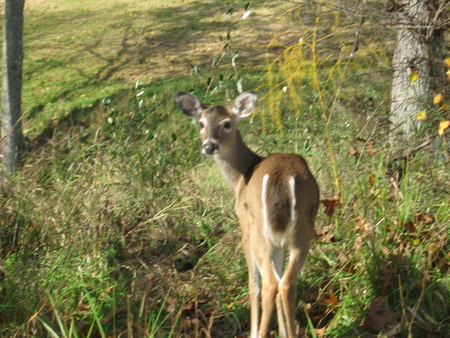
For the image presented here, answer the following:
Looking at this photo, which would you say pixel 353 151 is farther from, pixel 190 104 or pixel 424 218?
pixel 190 104

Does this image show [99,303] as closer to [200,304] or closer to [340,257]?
[200,304]

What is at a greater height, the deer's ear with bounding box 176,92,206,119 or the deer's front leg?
the deer's ear with bounding box 176,92,206,119

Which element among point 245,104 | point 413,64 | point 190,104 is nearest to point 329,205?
point 245,104

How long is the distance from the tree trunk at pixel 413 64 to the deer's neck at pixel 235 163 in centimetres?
135

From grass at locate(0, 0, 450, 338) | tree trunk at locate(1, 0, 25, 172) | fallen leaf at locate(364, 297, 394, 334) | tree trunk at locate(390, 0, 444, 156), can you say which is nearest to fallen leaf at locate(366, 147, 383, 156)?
grass at locate(0, 0, 450, 338)

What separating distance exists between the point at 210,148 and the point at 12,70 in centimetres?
591

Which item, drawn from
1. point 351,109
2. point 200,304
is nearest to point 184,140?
point 351,109

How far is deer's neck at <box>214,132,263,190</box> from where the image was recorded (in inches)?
168

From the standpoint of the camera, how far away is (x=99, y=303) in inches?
148

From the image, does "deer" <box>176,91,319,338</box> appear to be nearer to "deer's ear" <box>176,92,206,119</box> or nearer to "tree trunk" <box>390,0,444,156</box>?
"deer's ear" <box>176,92,206,119</box>

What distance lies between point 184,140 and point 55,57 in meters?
7.96

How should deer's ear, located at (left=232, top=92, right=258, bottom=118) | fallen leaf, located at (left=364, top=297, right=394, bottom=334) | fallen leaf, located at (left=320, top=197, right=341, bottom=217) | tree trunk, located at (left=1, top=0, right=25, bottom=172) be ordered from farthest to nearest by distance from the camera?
tree trunk, located at (left=1, top=0, right=25, bottom=172) → deer's ear, located at (left=232, top=92, right=258, bottom=118) → fallen leaf, located at (left=320, top=197, right=341, bottom=217) → fallen leaf, located at (left=364, top=297, right=394, bottom=334)

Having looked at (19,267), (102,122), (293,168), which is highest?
(293,168)

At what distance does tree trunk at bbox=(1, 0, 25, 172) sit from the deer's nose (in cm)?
515
